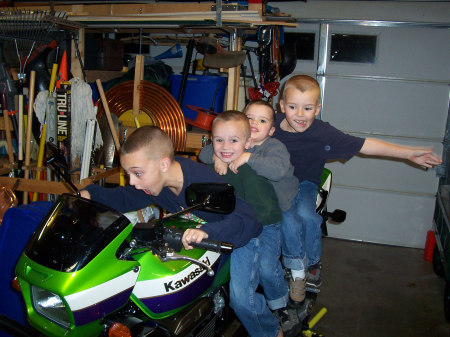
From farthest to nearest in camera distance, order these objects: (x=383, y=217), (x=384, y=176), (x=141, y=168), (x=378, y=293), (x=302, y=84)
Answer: (x=383, y=217) → (x=384, y=176) → (x=378, y=293) → (x=302, y=84) → (x=141, y=168)

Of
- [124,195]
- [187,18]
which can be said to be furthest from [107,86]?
[124,195]

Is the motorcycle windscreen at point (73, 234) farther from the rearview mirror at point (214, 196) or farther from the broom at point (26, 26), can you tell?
the broom at point (26, 26)

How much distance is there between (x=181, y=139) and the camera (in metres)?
3.92

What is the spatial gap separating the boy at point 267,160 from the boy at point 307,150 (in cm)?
14

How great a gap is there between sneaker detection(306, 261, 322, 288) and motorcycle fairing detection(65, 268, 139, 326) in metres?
1.72

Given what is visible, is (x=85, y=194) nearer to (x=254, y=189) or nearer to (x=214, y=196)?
(x=214, y=196)

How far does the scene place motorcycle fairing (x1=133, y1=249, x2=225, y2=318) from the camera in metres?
1.56

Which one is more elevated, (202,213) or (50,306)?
(202,213)

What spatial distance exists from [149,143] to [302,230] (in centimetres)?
150

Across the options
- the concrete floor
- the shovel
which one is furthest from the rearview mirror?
the concrete floor

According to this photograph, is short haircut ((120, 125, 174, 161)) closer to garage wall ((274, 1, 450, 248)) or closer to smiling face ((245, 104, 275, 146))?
smiling face ((245, 104, 275, 146))

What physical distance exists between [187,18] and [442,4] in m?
3.71

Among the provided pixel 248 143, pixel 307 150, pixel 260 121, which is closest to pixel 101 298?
pixel 248 143

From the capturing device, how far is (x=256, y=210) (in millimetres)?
2195
